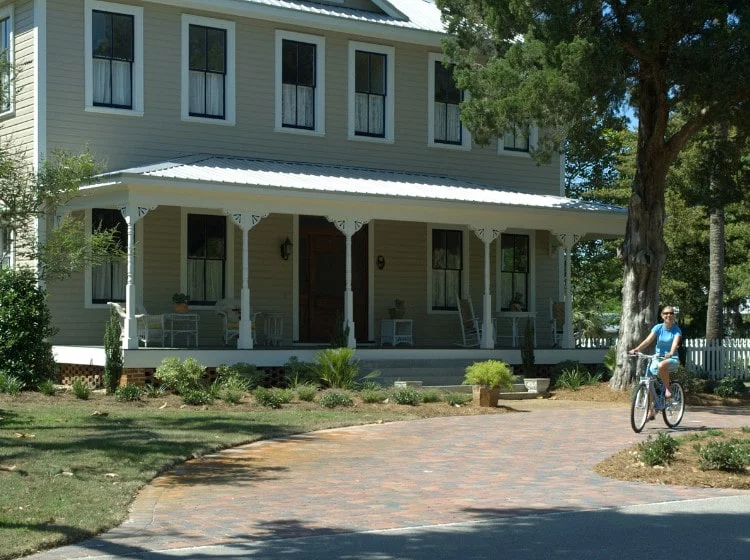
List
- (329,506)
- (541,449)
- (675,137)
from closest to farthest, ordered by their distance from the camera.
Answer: (329,506), (541,449), (675,137)

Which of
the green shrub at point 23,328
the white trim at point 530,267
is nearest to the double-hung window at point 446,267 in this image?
the white trim at point 530,267

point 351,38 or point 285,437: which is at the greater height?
point 351,38

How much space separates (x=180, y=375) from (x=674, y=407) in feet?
26.2

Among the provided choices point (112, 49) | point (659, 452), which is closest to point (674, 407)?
point (659, 452)

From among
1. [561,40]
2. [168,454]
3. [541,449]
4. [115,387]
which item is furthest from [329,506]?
[561,40]

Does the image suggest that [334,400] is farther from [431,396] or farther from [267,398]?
[431,396]

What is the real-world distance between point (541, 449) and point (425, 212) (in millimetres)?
9576

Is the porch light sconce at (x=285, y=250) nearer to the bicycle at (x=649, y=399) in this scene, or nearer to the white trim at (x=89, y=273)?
the white trim at (x=89, y=273)

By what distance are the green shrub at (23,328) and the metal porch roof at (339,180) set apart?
230 cm

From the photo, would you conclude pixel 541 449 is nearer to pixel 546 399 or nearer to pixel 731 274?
pixel 546 399

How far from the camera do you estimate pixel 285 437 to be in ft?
50.5

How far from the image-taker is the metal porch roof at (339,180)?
21047 mm

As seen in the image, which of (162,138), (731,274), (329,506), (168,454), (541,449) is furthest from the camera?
(731,274)

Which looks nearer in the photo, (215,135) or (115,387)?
(115,387)
